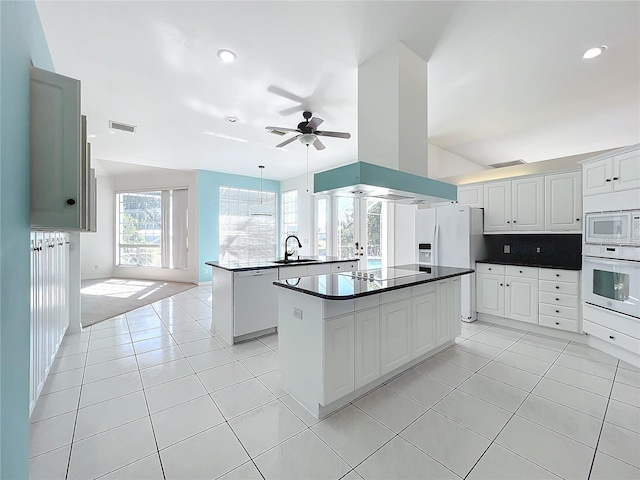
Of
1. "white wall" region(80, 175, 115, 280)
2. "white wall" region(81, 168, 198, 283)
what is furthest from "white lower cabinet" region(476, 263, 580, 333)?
"white wall" region(80, 175, 115, 280)

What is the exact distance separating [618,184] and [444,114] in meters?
1.99

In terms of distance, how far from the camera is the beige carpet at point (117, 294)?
15.0 ft

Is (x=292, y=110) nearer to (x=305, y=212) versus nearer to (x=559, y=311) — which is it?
(x=305, y=212)

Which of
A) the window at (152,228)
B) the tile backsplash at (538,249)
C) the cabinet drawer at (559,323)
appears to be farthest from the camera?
the window at (152,228)

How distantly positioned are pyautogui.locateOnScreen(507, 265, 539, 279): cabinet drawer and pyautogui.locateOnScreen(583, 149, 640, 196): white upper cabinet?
1058 mm

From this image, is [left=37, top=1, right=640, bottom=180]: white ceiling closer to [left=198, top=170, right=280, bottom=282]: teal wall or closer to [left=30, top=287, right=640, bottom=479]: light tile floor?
[left=198, top=170, right=280, bottom=282]: teal wall

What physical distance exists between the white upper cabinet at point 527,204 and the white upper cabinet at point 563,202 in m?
0.07

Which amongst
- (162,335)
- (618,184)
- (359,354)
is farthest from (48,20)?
(618,184)

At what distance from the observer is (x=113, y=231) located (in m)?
7.89

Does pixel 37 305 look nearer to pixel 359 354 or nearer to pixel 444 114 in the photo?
pixel 359 354

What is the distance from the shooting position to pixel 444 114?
3.74 m

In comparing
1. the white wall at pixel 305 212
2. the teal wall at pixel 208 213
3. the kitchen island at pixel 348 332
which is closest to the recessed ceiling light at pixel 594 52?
the kitchen island at pixel 348 332

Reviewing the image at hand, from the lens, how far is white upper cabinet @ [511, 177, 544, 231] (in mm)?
3826

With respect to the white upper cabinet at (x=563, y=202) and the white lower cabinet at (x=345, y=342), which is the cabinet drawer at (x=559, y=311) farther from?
the white lower cabinet at (x=345, y=342)
